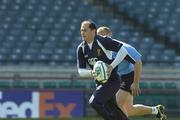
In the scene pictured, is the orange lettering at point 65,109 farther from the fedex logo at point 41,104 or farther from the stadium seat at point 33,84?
the stadium seat at point 33,84

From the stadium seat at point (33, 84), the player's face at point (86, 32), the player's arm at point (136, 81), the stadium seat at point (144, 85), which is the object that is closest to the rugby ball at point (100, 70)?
the player's face at point (86, 32)

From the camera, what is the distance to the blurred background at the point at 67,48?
17.2 metres

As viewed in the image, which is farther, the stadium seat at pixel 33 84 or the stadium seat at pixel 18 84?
the stadium seat at pixel 33 84

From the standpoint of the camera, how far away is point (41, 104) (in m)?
17.1


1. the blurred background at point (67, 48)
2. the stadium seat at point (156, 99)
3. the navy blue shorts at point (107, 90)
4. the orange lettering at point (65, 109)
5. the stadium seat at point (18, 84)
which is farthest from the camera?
the stadium seat at point (18, 84)

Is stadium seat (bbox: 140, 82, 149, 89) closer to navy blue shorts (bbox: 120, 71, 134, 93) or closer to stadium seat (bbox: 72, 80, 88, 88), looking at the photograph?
stadium seat (bbox: 72, 80, 88, 88)

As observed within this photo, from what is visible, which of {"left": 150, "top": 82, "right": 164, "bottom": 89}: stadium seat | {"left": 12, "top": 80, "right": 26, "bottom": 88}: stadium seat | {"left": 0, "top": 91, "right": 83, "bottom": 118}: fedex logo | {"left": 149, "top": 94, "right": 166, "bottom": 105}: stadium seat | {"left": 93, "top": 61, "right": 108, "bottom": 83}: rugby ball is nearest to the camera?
{"left": 93, "top": 61, "right": 108, "bottom": 83}: rugby ball

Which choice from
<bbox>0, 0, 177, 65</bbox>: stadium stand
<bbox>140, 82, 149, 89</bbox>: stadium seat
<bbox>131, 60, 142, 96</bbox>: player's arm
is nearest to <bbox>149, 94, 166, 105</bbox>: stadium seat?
<bbox>140, 82, 149, 89</bbox>: stadium seat

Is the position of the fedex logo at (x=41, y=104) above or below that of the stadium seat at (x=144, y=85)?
below

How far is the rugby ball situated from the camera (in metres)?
8.87

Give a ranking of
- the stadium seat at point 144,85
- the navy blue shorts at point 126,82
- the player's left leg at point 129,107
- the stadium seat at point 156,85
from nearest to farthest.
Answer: the player's left leg at point 129,107, the navy blue shorts at point 126,82, the stadium seat at point 144,85, the stadium seat at point 156,85

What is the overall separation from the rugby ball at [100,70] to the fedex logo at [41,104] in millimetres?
8004

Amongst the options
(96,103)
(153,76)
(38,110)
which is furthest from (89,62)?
(153,76)

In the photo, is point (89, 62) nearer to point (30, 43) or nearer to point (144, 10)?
point (30, 43)
